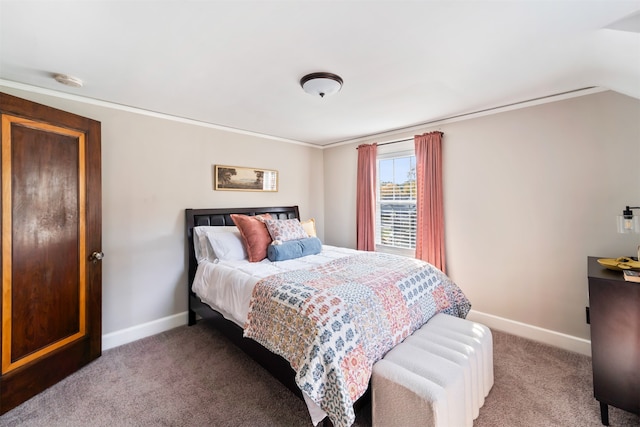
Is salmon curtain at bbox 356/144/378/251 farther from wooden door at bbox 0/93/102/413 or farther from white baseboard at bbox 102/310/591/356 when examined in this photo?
wooden door at bbox 0/93/102/413

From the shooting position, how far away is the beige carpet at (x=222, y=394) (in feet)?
5.53

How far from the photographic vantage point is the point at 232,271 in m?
2.37

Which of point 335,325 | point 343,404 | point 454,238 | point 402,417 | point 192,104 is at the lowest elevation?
point 402,417

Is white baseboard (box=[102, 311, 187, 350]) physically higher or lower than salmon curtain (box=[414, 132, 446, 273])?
lower

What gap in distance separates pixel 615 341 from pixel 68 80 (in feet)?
13.6

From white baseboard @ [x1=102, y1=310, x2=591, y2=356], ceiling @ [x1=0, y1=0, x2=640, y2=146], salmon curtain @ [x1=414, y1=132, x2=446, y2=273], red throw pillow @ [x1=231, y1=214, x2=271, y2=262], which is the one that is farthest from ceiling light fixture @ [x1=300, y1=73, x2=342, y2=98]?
white baseboard @ [x1=102, y1=310, x2=591, y2=356]

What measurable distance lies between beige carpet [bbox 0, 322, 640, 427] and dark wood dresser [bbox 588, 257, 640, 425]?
0.65ft

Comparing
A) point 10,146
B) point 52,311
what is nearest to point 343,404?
point 52,311

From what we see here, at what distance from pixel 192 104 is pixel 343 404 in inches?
109

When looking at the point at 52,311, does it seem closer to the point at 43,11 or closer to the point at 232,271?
the point at 232,271

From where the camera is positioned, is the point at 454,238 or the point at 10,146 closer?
the point at 10,146

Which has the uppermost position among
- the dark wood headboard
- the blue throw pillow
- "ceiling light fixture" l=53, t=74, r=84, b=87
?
"ceiling light fixture" l=53, t=74, r=84, b=87

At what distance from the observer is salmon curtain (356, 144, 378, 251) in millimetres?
3820

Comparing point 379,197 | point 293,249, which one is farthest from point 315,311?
point 379,197
